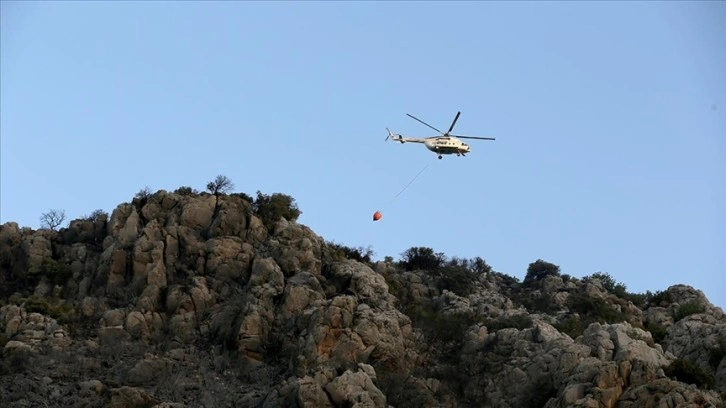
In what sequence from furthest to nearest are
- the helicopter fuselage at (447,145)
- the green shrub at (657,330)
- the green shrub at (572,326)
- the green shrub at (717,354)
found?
1. the helicopter fuselage at (447,145)
2. the green shrub at (657,330)
3. the green shrub at (572,326)
4. the green shrub at (717,354)

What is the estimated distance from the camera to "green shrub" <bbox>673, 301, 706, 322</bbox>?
386 feet

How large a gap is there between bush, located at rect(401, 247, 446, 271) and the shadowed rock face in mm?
5765

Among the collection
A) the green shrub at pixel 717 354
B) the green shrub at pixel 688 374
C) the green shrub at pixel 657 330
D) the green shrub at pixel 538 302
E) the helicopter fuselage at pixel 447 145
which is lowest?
the green shrub at pixel 688 374

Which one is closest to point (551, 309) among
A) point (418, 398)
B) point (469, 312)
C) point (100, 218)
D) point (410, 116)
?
point (469, 312)

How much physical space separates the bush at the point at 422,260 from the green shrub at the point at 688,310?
19943 millimetres

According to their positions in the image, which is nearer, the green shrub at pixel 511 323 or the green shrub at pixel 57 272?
the green shrub at pixel 511 323

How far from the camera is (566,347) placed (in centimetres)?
10169

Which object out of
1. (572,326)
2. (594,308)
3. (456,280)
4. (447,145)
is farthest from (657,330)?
(447,145)

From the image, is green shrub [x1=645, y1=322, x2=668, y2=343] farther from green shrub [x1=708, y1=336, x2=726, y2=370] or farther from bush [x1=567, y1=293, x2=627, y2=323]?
green shrub [x1=708, y1=336, x2=726, y2=370]

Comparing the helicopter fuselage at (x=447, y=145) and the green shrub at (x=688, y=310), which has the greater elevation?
the helicopter fuselage at (x=447, y=145)

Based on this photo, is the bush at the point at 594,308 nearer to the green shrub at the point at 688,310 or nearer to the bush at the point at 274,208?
the green shrub at the point at 688,310

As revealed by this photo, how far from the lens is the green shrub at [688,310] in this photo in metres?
118

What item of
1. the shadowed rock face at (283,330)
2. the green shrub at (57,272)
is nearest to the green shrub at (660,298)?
the shadowed rock face at (283,330)

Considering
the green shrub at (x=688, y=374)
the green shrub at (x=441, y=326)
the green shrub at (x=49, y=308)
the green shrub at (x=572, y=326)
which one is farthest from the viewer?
the green shrub at (x=572, y=326)
